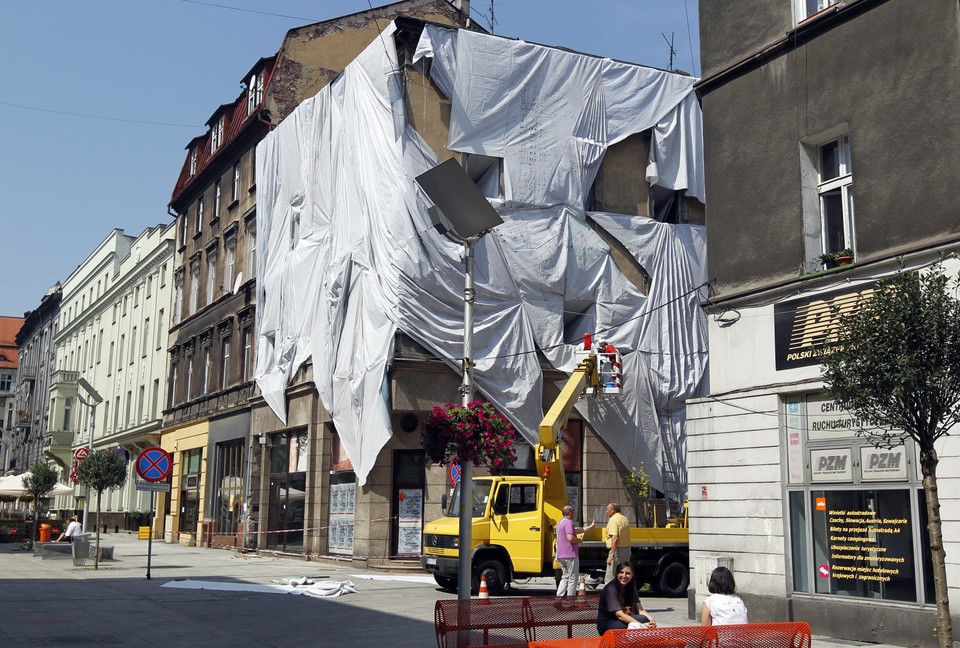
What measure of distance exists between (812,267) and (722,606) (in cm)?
726

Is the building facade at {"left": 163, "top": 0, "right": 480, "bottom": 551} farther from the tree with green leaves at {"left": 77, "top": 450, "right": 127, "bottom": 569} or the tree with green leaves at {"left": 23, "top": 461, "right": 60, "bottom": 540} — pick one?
the tree with green leaves at {"left": 23, "top": 461, "right": 60, "bottom": 540}

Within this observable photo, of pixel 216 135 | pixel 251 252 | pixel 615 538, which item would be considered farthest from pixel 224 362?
pixel 615 538

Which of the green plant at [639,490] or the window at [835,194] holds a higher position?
the window at [835,194]

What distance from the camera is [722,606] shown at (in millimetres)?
9055

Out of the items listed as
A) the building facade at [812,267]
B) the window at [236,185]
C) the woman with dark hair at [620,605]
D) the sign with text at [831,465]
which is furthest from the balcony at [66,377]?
the woman with dark hair at [620,605]

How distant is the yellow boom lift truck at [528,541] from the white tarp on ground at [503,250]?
508 cm

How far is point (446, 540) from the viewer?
2112cm

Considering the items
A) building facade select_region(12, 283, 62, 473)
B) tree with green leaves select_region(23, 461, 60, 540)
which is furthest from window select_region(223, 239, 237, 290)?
building facade select_region(12, 283, 62, 473)

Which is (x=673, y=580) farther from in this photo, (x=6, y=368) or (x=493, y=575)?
(x=6, y=368)

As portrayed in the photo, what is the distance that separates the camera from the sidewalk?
1385 centimetres

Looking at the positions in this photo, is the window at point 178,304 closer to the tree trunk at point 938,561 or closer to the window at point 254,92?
the window at point 254,92

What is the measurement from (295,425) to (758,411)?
62.0 feet

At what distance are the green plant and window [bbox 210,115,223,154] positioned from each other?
24414mm

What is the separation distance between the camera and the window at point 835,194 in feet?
48.0
